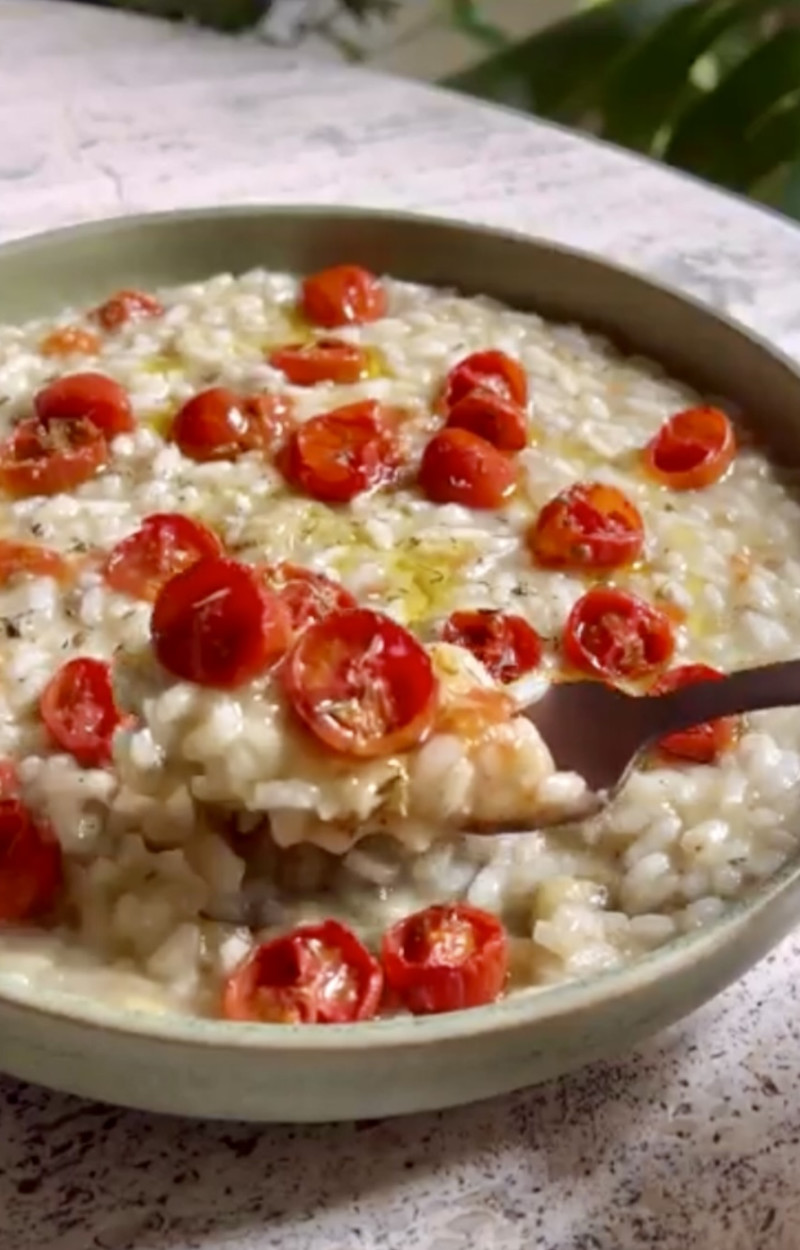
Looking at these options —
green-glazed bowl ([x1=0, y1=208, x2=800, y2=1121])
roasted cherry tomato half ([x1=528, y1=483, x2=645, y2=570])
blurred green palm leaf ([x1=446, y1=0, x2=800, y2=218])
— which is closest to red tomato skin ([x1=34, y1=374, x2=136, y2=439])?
roasted cherry tomato half ([x1=528, y1=483, x2=645, y2=570])

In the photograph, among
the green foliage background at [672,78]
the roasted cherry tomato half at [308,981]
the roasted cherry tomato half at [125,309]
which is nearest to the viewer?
the roasted cherry tomato half at [308,981]

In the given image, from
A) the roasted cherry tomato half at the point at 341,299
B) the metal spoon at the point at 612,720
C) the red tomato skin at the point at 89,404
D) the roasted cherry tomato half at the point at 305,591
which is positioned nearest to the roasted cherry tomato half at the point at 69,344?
the red tomato skin at the point at 89,404

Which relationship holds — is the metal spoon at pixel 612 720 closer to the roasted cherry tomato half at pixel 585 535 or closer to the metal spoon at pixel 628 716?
the metal spoon at pixel 628 716

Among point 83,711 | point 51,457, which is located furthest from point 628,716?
point 51,457

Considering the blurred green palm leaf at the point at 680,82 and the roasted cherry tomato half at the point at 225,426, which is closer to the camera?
the roasted cherry tomato half at the point at 225,426

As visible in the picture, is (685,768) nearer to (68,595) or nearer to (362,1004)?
(362,1004)

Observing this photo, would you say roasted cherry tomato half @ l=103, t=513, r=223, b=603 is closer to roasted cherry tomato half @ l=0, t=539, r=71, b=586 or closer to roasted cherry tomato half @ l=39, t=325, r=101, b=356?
roasted cherry tomato half @ l=0, t=539, r=71, b=586

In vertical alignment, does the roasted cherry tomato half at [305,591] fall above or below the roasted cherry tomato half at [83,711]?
above

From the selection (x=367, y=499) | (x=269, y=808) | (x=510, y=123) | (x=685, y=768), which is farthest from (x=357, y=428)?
(x=510, y=123)
